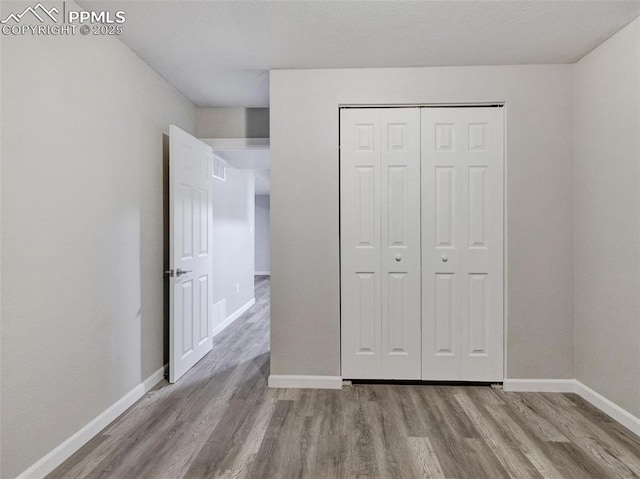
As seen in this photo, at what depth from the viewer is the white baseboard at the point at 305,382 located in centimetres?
294

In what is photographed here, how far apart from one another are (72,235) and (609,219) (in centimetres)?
321

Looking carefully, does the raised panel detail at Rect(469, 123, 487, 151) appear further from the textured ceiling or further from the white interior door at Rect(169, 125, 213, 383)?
the white interior door at Rect(169, 125, 213, 383)

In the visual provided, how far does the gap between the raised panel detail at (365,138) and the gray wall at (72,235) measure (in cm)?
158

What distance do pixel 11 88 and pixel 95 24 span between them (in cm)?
80

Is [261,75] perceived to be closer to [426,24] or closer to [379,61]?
[379,61]

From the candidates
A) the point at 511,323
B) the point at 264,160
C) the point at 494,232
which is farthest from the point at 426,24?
the point at 264,160

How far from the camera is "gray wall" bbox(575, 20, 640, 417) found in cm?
230

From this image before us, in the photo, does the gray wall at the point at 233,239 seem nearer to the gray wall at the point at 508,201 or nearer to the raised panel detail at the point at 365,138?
the gray wall at the point at 508,201

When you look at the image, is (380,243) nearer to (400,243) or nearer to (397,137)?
(400,243)

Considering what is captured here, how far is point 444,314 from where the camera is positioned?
296cm

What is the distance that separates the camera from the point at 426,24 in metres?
2.33

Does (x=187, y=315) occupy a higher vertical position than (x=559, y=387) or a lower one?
higher

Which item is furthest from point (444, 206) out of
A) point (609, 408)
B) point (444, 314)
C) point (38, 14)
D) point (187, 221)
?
point (38, 14)

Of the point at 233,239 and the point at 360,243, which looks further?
the point at 233,239
